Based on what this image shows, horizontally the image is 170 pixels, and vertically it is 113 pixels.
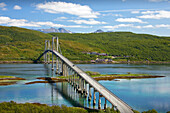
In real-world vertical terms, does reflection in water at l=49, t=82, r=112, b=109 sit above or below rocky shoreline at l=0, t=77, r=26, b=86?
below

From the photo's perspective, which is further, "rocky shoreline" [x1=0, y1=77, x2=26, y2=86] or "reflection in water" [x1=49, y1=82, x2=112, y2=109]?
"rocky shoreline" [x1=0, y1=77, x2=26, y2=86]

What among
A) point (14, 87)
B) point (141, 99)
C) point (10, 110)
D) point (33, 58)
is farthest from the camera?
Result: point (33, 58)

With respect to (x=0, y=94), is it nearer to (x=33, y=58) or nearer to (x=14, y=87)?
(x=14, y=87)

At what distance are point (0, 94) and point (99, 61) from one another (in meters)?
141

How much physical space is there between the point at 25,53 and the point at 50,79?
113563mm

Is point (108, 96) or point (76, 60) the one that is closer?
point (108, 96)

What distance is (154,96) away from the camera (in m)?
61.2

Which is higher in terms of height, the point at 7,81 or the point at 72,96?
the point at 7,81

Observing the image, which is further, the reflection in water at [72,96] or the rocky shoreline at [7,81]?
the rocky shoreline at [7,81]

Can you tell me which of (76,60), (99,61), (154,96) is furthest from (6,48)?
(154,96)

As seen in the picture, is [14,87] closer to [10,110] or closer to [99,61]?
[10,110]

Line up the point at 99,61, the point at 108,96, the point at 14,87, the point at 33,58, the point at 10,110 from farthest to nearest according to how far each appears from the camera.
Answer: the point at 99,61 < the point at 33,58 < the point at 14,87 < the point at 108,96 < the point at 10,110

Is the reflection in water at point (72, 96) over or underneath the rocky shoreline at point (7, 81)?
underneath

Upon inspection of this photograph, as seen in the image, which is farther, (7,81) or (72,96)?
(7,81)
